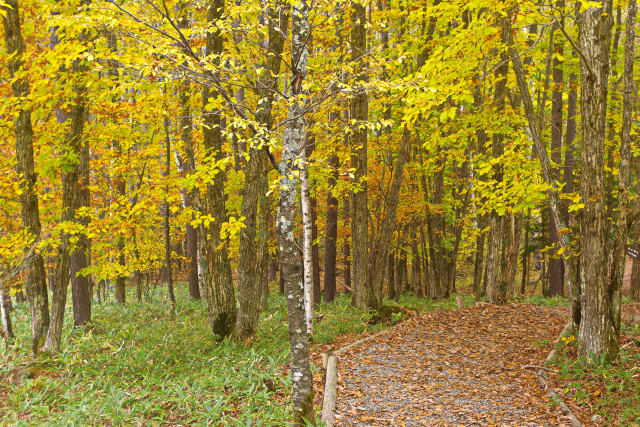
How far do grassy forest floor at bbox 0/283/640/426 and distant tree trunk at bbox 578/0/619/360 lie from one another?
505 mm

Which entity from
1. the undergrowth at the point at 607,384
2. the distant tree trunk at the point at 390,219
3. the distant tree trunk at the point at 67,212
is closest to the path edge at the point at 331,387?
the distant tree trunk at the point at 390,219

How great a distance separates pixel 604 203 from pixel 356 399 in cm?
518

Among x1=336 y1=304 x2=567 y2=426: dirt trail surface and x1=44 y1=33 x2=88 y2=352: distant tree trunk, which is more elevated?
x1=44 y1=33 x2=88 y2=352: distant tree trunk

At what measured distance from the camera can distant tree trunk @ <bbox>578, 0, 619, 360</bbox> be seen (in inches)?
281

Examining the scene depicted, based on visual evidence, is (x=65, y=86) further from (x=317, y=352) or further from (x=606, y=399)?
(x=606, y=399)

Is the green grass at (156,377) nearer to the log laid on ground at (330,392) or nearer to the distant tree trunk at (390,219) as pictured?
the log laid on ground at (330,392)

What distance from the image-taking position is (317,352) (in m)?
8.83

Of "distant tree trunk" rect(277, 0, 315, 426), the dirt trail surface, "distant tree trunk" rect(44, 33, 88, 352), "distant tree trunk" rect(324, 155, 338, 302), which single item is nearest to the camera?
"distant tree trunk" rect(277, 0, 315, 426)

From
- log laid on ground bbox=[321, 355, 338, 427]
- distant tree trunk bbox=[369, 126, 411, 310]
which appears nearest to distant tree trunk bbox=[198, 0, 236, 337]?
log laid on ground bbox=[321, 355, 338, 427]

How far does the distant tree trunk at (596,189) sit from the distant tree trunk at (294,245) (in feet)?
16.6

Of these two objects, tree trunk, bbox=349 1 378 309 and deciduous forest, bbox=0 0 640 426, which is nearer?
deciduous forest, bbox=0 0 640 426

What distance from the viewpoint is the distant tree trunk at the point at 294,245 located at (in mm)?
4883

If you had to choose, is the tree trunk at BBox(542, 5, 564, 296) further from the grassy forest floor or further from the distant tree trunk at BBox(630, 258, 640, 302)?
the grassy forest floor

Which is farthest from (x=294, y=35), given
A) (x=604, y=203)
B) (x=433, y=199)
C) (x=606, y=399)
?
(x=433, y=199)
